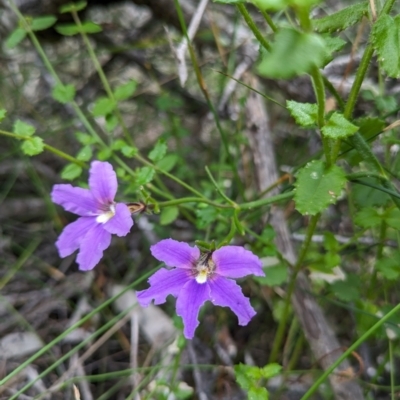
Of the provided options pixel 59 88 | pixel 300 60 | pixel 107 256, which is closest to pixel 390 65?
pixel 300 60

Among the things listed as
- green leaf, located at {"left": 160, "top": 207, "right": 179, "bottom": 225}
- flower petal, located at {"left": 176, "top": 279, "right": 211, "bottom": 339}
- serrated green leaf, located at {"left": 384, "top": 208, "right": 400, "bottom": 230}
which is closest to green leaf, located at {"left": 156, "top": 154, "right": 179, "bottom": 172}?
green leaf, located at {"left": 160, "top": 207, "right": 179, "bottom": 225}

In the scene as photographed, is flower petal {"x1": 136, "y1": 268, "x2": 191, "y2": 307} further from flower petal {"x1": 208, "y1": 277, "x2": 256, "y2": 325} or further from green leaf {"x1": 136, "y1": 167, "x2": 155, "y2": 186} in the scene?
green leaf {"x1": 136, "y1": 167, "x2": 155, "y2": 186}

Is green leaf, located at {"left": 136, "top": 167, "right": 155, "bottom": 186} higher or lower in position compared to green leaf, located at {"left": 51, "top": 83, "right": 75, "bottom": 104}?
lower

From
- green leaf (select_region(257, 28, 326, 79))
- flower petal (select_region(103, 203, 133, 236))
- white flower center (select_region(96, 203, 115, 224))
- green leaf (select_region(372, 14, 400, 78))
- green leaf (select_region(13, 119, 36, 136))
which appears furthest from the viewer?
green leaf (select_region(13, 119, 36, 136))

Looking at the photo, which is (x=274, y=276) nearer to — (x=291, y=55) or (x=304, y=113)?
(x=304, y=113)

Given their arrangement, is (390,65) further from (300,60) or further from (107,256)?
(107,256)

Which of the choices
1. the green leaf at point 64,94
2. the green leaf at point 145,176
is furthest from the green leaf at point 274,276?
the green leaf at point 64,94

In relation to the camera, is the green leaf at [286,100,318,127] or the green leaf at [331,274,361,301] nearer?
the green leaf at [286,100,318,127]

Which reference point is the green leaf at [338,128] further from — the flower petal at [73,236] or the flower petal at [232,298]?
the flower petal at [73,236]
